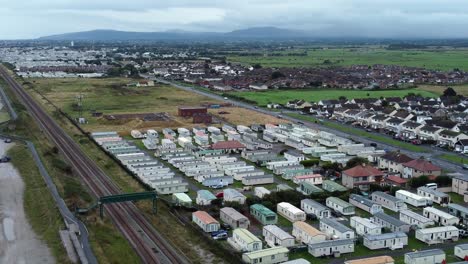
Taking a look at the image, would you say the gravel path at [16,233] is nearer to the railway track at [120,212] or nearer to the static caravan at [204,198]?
the railway track at [120,212]

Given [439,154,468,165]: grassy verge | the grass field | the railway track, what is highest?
the grass field

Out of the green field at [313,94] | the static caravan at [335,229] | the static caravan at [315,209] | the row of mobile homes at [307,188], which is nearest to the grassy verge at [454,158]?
the row of mobile homes at [307,188]

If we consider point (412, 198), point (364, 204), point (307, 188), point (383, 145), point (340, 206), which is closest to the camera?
point (340, 206)

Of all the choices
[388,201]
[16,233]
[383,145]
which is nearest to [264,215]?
[388,201]

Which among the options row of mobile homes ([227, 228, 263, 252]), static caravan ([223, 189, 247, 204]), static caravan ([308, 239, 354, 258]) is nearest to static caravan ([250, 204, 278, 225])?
static caravan ([223, 189, 247, 204])

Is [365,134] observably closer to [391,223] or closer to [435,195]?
[435,195]

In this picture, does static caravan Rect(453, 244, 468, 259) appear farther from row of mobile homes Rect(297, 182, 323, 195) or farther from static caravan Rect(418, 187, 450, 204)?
row of mobile homes Rect(297, 182, 323, 195)
